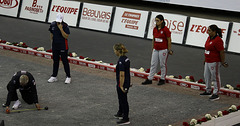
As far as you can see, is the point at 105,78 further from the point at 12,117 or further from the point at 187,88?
the point at 12,117

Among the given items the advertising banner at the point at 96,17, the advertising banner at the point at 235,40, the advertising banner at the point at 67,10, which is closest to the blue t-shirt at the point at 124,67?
the advertising banner at the point at 235,40

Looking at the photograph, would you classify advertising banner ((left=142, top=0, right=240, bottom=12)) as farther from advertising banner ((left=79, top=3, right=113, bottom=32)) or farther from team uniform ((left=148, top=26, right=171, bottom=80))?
team uniform ((left=148, top=26, right=171, bottom=80))

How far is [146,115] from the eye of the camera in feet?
37.6

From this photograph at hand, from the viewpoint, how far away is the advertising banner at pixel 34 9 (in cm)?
2289

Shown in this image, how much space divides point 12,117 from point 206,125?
13.9ft

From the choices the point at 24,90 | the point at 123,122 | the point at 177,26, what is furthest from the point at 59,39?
the point at 177,26

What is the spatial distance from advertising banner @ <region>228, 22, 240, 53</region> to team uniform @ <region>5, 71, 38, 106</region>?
987cm

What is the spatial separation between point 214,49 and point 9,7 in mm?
Answer: 14044

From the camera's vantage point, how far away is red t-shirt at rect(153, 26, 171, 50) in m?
13.5

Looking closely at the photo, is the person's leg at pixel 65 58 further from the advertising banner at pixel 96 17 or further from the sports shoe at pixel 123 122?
the advertising banner at pixel 96 17

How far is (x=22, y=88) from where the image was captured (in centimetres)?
1127

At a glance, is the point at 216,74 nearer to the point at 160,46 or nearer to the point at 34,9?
the point at 160,46

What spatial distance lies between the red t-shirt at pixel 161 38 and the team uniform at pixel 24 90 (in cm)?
391

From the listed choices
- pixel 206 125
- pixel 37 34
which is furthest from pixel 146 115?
pixel 37 34
